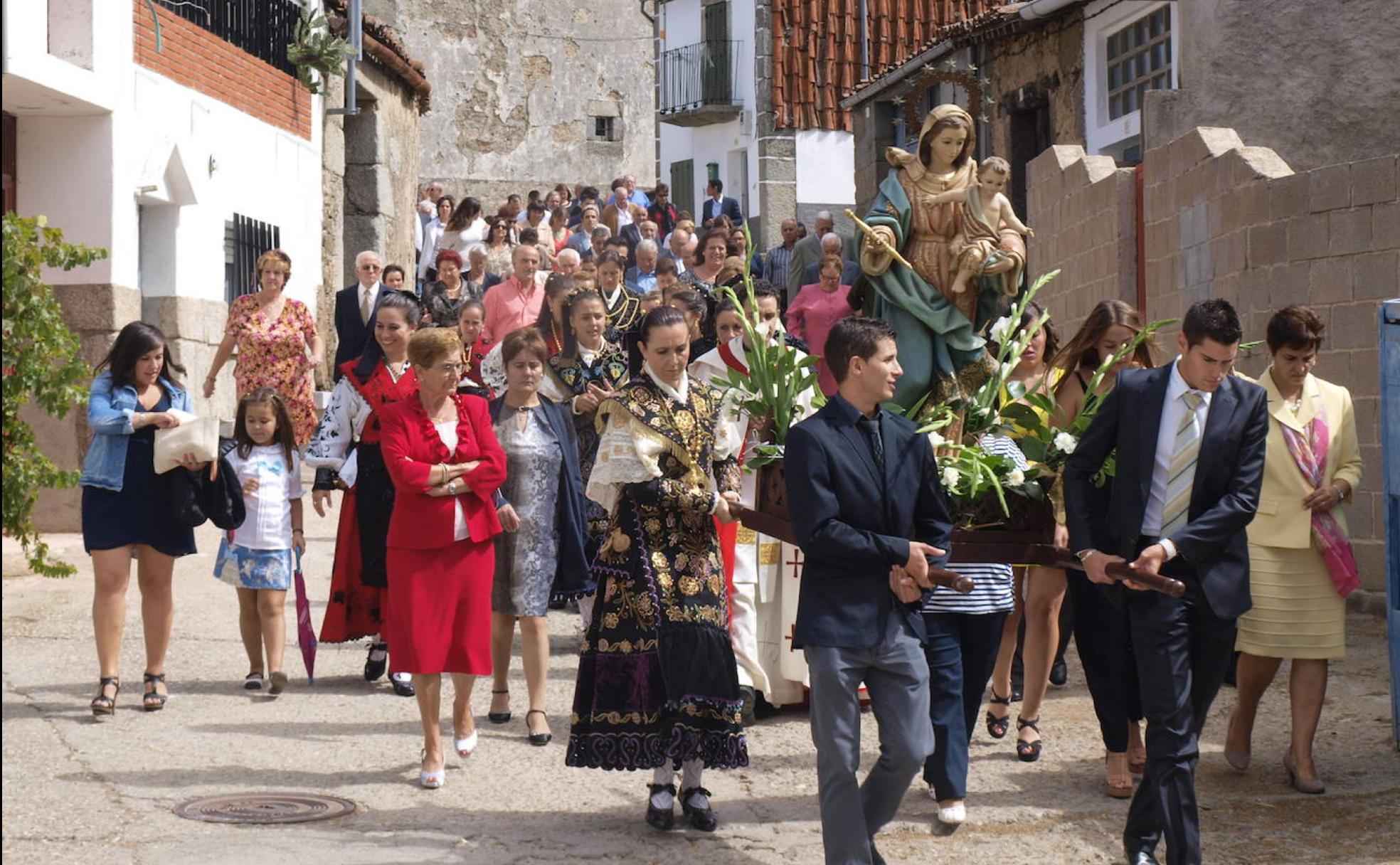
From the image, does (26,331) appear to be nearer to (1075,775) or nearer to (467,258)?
(1075,775)

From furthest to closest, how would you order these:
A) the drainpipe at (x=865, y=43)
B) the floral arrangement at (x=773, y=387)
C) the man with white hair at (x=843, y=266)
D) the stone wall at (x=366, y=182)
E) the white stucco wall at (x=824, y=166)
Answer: the white stucco wall at (x=824, y=166)
the drainpipe at (x=865, y=43)
the stone wall at (x=366, y=182)
the man with white hair at (x=843, y=266)
the floral arrangement at (x=773, y=387)

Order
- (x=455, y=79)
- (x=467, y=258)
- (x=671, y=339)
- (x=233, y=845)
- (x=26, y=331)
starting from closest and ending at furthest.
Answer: (x=26, y=331) < (x=233, y=845) < (x=671, y=339) < (x=467, y=258) < (x=455, y=79)

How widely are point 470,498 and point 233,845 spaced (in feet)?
5.51

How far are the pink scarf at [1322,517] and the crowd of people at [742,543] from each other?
1 centimetres

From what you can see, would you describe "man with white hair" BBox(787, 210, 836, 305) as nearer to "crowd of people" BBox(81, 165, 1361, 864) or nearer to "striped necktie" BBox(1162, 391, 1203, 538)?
"crowd of people" BBox(81, 165, 1361, 864)

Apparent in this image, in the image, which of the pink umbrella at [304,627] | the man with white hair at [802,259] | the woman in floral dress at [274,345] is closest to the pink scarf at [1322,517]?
the pink umbrella at [304,627]

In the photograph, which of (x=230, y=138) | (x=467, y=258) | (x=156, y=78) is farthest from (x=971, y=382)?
(x=467, y=258)

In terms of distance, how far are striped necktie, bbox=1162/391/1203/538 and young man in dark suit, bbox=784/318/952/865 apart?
77cm

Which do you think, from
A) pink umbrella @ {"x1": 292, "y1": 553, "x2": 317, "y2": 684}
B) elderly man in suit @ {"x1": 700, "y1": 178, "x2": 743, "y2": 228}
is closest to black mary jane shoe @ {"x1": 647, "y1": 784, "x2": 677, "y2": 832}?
pink umbrella @ {"x1": 292, "y1": 553, "x2": 317, "y2": 684}

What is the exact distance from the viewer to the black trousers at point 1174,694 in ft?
18.4

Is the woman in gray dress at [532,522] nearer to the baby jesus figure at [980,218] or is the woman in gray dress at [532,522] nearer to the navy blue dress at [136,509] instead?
the navy blue dress at [136,509]

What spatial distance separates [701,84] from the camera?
40.0 metres

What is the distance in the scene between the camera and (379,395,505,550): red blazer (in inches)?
278

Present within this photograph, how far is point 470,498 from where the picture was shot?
718cm
